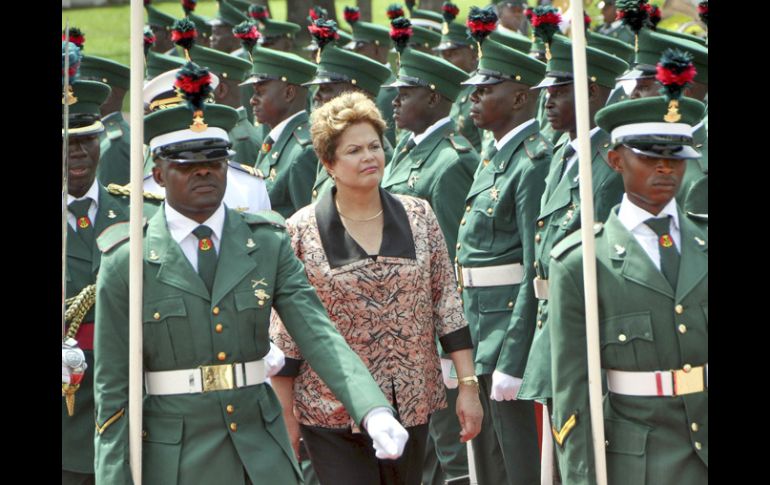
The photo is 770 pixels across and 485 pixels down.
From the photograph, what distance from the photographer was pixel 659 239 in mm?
5859

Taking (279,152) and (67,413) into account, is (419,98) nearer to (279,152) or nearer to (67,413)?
(279,152)

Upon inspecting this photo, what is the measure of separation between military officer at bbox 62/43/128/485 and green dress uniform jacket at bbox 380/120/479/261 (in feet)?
6.12

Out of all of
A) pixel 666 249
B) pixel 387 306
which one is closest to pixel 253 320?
pixel 387 306

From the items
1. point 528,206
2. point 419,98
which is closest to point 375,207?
point 528,206

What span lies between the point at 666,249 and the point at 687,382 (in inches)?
19.6

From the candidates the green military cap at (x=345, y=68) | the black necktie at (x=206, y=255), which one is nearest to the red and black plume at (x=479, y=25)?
the green military cap at (x=345, y=68)

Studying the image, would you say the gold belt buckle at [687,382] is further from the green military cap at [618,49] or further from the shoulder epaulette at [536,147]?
the green military cap at [618,49]

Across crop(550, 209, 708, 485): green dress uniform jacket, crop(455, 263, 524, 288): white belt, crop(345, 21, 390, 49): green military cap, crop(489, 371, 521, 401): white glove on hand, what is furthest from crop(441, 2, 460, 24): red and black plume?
crop(550, 209, 708, 485): green dress uniform jacket

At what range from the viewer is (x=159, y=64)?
11.3 m

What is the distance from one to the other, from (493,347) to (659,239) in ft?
7.45

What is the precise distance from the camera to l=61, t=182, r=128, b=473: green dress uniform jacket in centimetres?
710

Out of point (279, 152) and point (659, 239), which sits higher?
point (279, 152)

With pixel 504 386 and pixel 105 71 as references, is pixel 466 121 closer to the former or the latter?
pixel 105 71

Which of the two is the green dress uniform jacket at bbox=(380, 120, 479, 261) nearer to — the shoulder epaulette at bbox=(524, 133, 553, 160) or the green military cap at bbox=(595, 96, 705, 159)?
the shoulder epaulette at bbox=(524, 133, 553, 160)
